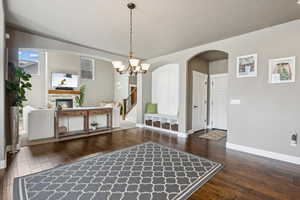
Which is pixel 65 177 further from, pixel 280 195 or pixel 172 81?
pixel 172 81

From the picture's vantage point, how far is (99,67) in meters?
10.4

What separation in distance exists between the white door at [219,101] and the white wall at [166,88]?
5.09ft

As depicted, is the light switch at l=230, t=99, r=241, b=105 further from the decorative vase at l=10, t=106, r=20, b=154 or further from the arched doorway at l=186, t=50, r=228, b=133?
the decorative vase at l=10, t=106, r=20, b=154

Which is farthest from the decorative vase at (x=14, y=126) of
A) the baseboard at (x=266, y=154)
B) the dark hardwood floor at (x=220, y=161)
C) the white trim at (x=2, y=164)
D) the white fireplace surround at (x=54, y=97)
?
the white fireplace surround at (x=54, y=97)

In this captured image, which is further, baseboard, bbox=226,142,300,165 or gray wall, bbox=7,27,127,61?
gray wall, bbox=7,27,127,61

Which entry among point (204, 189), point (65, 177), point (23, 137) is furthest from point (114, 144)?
point (23, 137)

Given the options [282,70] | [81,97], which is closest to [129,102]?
[81,97]

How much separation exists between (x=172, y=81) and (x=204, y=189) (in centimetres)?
426

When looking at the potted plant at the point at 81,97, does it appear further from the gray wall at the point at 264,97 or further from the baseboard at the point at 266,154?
the baseboard at the point at 266,154

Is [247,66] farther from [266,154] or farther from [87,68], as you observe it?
[87,68]

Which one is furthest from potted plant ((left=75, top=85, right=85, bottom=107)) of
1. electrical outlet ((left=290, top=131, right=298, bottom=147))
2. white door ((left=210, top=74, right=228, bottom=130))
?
electrical outlet ((left=290, top=131, right=298, bottom=147))

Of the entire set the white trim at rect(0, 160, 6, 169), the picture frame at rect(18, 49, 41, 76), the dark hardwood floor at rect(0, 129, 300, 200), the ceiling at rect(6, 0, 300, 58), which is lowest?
the dark hardwood floor at rect(0, 129, 300, 200)

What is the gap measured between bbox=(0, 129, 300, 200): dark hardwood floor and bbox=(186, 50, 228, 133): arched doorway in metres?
1.28

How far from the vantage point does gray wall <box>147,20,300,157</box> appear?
294cm
